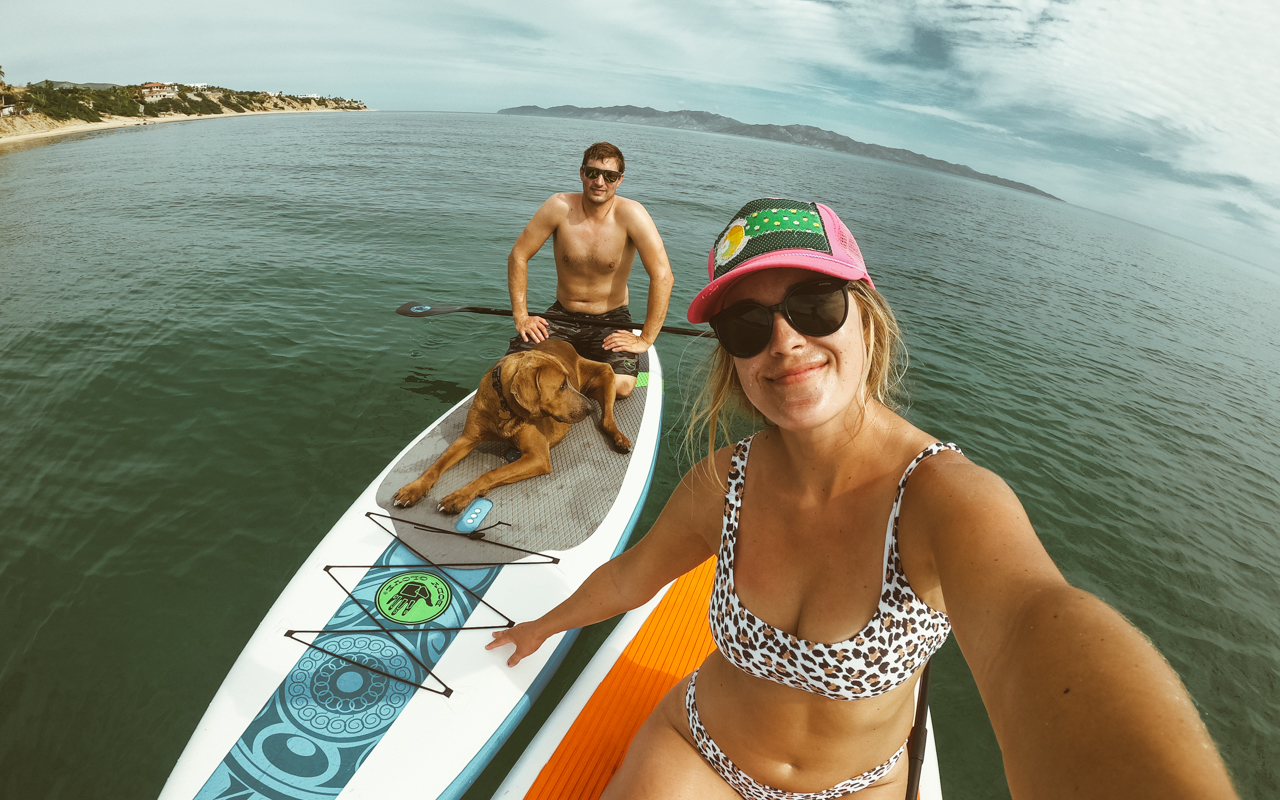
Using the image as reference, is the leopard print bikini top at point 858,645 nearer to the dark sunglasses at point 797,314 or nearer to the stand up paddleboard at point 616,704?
the dark sunglasses at point 797,314

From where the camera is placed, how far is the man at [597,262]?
6.20m

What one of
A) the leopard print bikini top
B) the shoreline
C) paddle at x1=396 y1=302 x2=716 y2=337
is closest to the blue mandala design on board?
the leopard print bikini top

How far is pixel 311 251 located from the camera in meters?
15.0

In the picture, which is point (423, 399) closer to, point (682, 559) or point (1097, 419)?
point (682, 559)

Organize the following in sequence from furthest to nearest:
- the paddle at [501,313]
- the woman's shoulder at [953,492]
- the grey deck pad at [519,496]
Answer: the paddle at [501,313] < the grey deck pad at [519,496] < the woman's shoulder at [953,492]

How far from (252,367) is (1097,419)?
1594cm

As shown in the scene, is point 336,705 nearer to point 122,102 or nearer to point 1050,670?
point 1050,670

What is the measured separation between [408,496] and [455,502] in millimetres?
419

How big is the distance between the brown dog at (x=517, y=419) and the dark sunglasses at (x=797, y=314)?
317 cm

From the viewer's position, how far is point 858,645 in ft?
5.20

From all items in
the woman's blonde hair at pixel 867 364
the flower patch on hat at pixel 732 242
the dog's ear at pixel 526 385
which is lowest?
the dog's ear at pixel 526 385

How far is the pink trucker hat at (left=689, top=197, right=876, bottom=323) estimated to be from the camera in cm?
155

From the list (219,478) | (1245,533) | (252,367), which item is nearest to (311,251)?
(252,367)

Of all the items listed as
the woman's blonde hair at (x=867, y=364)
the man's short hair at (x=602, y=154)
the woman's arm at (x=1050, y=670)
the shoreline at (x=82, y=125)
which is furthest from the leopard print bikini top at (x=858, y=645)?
the shoreline at (x=82, y=125)
